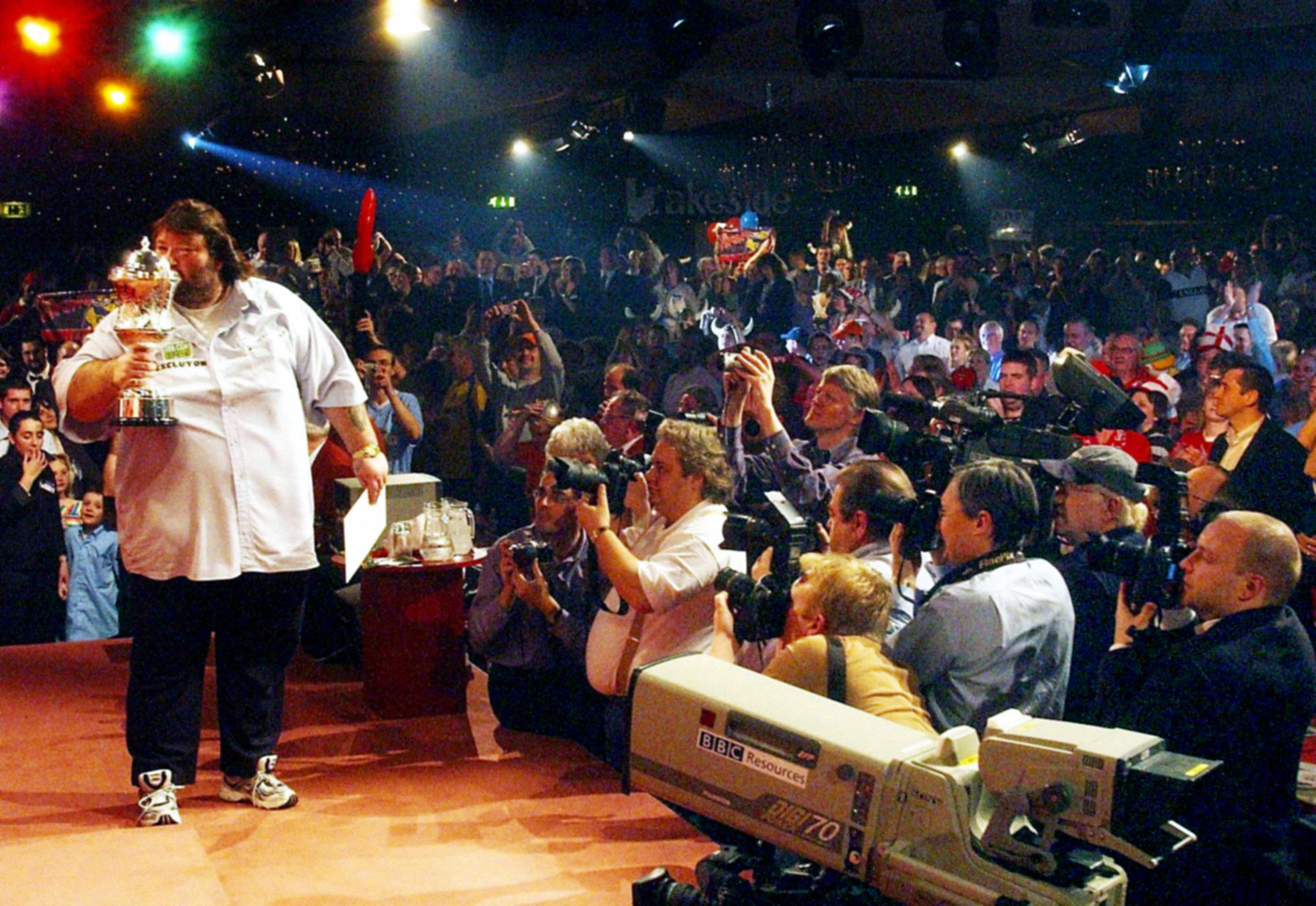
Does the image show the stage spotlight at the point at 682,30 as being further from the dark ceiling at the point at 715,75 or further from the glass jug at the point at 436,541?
the glass jug at the point at 436,541

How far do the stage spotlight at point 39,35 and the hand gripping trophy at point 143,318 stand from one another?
7.13 metres

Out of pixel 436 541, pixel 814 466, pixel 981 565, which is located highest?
pixel 814 466

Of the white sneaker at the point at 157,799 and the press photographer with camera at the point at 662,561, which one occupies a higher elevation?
the press photographer with camera at the point at 662,561

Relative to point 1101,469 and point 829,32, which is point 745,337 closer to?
point 829,32

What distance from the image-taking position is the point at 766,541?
2.74 m

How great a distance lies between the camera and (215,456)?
3094mm

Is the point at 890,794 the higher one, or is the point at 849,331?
the point at 849,331

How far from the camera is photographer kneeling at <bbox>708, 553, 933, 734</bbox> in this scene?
2.33 metres

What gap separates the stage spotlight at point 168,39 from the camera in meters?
9.39

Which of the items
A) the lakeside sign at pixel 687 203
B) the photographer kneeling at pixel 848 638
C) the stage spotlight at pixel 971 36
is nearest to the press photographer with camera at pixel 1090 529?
the photographer kneeling at pixel 848 638

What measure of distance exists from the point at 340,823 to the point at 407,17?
567 cm

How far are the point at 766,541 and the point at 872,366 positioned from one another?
577cm

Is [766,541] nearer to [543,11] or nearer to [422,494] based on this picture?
[422,494]

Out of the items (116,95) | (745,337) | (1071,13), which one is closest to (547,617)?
(1071,13)
